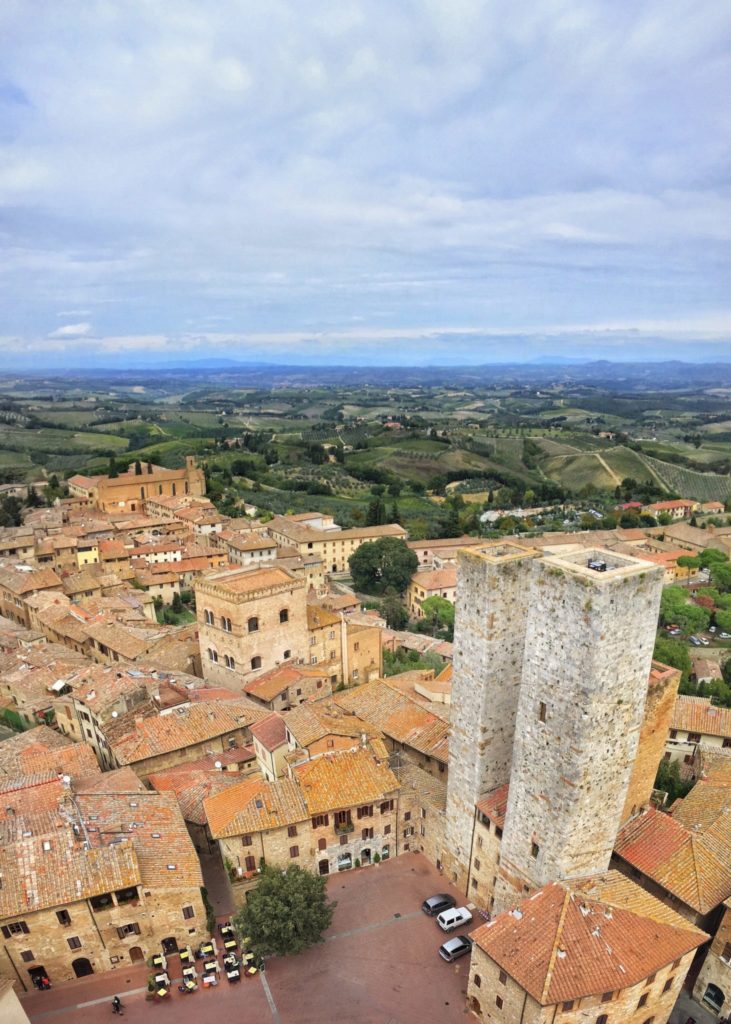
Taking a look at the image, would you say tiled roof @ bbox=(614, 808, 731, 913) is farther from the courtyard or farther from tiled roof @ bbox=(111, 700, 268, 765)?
tiled roof @ bbox=(111, 700, 268, 765)

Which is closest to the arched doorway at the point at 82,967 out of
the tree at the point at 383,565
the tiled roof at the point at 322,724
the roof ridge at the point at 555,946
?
the tiled roof at the point at 322,724

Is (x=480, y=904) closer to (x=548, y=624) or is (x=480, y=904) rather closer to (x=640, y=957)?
(x=640, y=957)

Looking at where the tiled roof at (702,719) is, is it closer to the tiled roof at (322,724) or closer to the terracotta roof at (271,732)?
the tiled roof at (322,724)

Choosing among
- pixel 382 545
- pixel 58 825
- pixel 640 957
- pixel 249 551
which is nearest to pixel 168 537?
pixel 249 551

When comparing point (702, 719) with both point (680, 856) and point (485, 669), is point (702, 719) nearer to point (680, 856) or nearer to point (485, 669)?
point (680, 856)

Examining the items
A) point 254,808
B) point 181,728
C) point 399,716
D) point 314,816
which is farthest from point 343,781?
point 181,728

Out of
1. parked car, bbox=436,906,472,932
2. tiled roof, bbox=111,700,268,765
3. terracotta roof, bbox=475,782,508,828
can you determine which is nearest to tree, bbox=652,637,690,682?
terracotta roof, bbox=475,782,508,828

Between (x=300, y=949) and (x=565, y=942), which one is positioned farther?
(x=300, y=949)
